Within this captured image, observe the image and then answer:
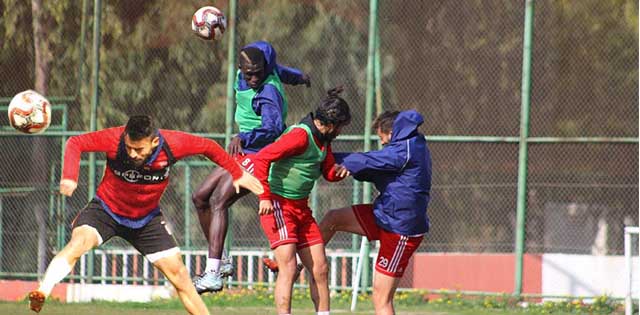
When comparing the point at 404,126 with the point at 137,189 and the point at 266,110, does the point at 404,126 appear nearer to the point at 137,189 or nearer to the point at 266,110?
the point at 266,110

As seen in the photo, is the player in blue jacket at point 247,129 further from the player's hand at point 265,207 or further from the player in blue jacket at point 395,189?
the player in blue jacket at point 395,189

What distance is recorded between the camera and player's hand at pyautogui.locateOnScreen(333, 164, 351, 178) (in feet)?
34.1

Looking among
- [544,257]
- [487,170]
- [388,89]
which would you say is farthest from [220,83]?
[544,257]

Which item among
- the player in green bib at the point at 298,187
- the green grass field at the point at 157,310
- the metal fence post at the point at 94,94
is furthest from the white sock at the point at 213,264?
the metal fence post at the point at 94,94

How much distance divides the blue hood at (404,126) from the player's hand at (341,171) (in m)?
0.45

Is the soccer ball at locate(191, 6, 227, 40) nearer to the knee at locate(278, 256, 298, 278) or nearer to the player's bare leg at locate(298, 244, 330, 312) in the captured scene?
the player's bare leg at locate(298, 244, 330, 312)

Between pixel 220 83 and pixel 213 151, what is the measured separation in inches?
283

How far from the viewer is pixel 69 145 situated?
9.80 m

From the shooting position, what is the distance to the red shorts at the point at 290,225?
1037cm

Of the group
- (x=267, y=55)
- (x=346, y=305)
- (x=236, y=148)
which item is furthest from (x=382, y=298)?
(x=346, y=305)

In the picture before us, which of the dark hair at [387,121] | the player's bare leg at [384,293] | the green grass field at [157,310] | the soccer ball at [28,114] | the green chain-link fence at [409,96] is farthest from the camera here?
the green chain-link fence at [409,96]

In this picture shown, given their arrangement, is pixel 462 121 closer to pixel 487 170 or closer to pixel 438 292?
pixel 487 170

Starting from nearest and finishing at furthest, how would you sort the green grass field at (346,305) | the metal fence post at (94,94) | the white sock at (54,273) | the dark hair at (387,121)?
1. the white sock at (54,273)
2. the dark hair at (387,121)
3. the green grass field at (346,305)
4. the metal fence post at (94,94)

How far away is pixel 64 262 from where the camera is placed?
9.68m
